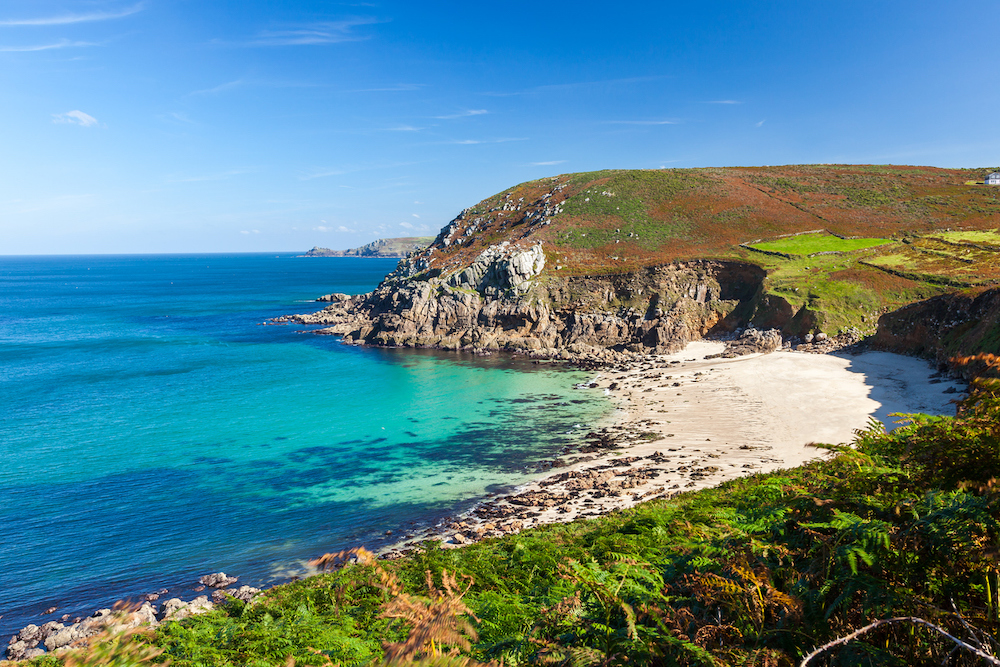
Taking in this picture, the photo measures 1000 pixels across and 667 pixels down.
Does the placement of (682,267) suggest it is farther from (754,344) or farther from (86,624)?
(86,624)

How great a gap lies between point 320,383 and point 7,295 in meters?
152

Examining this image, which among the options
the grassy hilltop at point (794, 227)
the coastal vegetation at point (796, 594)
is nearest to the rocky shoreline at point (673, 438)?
the coastal vegetation at point (796, 594)

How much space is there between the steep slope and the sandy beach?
10161mm

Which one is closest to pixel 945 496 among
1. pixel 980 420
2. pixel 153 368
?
pixel 980 420

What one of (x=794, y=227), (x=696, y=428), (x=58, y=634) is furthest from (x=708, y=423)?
(x=794, y=227)

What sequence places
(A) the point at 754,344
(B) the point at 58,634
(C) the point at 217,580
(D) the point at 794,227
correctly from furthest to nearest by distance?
(D) the point at 794,227, (A) the point at 754,344, (C) the point at 217,580, (B) the point at 58,634

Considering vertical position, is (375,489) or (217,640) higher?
(217,640)

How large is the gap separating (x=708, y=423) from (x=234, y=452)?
1161 inches

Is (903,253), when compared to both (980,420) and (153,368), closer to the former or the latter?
(980,420)

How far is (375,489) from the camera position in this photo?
25.7 metres

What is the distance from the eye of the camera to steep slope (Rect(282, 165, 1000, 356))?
171ft

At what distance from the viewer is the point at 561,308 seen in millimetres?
62250

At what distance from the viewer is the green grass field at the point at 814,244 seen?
61.7 metres

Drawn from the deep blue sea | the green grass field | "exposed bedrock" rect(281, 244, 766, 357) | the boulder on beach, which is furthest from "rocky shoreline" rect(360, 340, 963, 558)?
the green grass field
